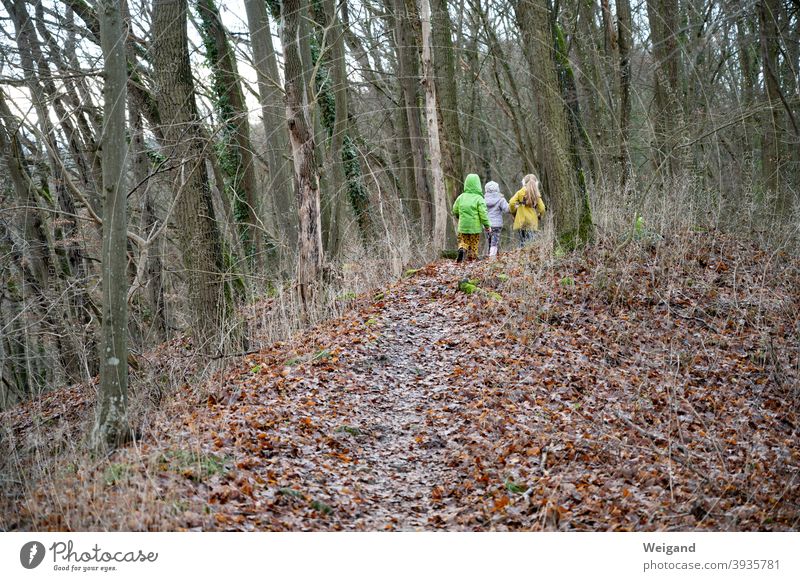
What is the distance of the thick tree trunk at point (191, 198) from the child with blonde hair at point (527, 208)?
6.25 metres

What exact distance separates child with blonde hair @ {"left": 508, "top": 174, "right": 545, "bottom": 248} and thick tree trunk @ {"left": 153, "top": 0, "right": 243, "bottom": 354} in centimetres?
625

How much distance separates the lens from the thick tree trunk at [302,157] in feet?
29.1

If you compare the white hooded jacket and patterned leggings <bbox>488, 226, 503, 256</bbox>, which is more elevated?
Result: the white hooded jacket

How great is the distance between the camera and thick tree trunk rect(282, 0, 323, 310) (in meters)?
8.88

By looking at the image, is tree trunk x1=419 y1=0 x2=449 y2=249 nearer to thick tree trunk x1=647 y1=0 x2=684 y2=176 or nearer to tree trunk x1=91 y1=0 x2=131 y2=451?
thick tree trunk x1=647 y1=0 x2=684 y2=176

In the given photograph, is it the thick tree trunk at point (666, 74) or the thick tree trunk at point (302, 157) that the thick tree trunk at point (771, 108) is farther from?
the thick tree trunk at point (302, 157)

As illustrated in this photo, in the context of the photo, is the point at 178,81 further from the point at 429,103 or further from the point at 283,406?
the point at 429,103

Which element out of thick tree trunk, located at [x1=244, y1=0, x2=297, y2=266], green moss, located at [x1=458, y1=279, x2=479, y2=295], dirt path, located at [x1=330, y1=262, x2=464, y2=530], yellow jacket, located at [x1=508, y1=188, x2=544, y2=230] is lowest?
dirt path, located at [x1=330, y1=262, x2=464, y2=530]

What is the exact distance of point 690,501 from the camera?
4.73 metres

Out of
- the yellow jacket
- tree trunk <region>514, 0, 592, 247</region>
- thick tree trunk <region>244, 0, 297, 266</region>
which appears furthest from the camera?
the yellow jacket

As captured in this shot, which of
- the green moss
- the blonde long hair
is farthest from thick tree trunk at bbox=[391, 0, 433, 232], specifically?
the green moss

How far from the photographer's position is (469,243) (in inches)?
489
